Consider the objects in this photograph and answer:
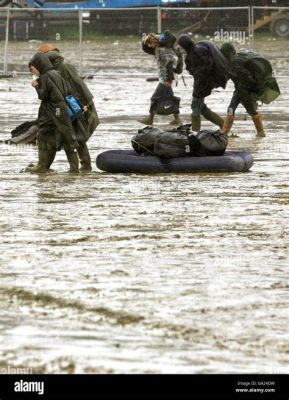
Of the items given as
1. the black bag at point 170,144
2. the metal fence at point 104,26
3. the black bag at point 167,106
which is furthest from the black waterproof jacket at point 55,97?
the metal fence at point 104,26

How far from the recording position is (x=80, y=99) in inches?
610

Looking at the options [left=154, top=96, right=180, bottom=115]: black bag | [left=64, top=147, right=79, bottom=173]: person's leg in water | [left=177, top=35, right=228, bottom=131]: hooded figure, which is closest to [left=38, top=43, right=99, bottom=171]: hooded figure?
[left=64, top=147, right=79, bottom=173]: person's leg in water

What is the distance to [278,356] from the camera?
279 inches

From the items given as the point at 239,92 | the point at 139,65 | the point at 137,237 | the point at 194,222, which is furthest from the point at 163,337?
the point at 139,65

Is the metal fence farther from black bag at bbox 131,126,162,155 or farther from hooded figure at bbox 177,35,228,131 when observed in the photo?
black bag at bbox 131,126,162,155

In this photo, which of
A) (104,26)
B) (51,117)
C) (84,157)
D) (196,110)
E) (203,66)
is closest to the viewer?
(51,117)

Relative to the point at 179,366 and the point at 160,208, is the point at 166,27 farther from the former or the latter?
the point at 179,366

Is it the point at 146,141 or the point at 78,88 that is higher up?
the point at 78,88

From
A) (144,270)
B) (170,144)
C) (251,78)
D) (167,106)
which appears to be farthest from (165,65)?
(144,270)

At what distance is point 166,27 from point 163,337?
28957 millimetres

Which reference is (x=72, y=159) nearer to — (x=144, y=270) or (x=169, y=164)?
(x=169, y=164)

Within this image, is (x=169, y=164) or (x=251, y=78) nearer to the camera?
(x=169, y=164)

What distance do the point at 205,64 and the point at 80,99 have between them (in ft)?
13.5

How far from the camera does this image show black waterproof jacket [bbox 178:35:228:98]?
19.2 metres
